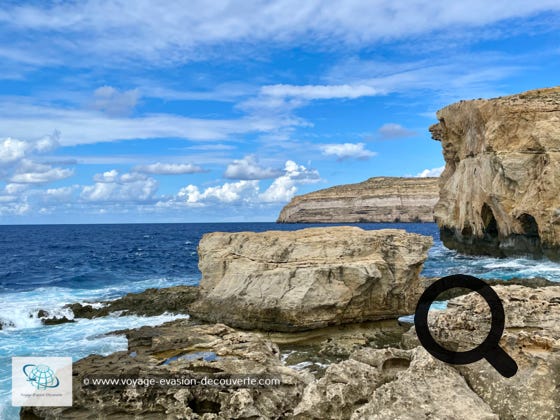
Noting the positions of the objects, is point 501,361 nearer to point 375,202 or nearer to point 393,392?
point 393,392

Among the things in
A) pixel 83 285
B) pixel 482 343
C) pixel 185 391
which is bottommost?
pixel 83 285

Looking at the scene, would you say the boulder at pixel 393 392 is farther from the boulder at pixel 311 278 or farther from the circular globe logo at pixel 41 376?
the boulder at pixel 311 278

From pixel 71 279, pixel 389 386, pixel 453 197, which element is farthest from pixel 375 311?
pixel 453 197

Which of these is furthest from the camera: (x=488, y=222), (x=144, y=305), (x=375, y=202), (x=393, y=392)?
(x=375, y=202)

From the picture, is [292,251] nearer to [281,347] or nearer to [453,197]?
[281,347]

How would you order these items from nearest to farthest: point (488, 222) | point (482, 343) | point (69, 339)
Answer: point (482, 343)
point (69, 339)
point (488, 222)

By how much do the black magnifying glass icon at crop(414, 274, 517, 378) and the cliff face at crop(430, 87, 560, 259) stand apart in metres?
28.2

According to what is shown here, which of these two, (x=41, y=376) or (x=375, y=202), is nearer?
(x=41, y=376)

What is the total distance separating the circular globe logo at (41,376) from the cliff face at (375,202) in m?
121

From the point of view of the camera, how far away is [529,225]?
1312 inches

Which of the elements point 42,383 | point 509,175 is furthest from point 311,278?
point 509,175

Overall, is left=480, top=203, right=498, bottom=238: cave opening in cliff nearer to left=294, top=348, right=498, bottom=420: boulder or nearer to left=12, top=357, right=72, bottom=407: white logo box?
left=12, top=357, right=72, bottom=407: white logo box

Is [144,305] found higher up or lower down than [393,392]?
lower down

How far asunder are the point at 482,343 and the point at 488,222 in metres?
35.7
